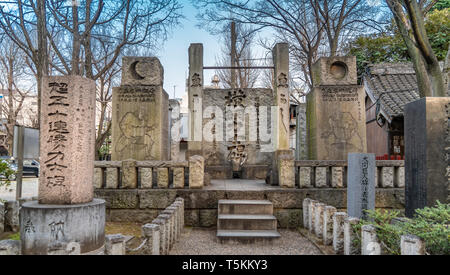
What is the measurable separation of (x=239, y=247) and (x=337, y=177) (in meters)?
3.33

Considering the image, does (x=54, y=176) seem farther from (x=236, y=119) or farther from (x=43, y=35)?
(x=236, y=119)

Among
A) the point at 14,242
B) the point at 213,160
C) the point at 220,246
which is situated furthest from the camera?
the point at 213,160

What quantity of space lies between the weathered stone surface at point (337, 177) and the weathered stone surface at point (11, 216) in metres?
7.01

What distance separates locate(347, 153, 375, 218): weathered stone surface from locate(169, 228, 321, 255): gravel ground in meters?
1.13

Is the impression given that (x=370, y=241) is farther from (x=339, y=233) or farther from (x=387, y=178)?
(x=387, y=178)

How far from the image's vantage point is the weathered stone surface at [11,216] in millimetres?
6077

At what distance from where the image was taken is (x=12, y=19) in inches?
397

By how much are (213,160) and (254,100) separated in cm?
290

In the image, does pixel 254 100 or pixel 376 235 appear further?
→ pixel 254 100

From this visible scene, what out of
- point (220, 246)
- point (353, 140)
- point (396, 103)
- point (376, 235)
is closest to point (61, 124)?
point (220, 246)

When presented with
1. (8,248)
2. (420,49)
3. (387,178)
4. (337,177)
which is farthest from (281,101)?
(8,248)

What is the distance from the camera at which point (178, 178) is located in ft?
24.4

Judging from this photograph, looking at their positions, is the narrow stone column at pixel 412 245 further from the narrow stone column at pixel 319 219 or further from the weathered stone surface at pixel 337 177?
the weathered stone surface at pixel 337 177

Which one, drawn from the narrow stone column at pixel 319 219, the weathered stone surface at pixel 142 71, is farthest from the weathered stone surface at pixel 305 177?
the weathered stone surface at pixel 142 71
